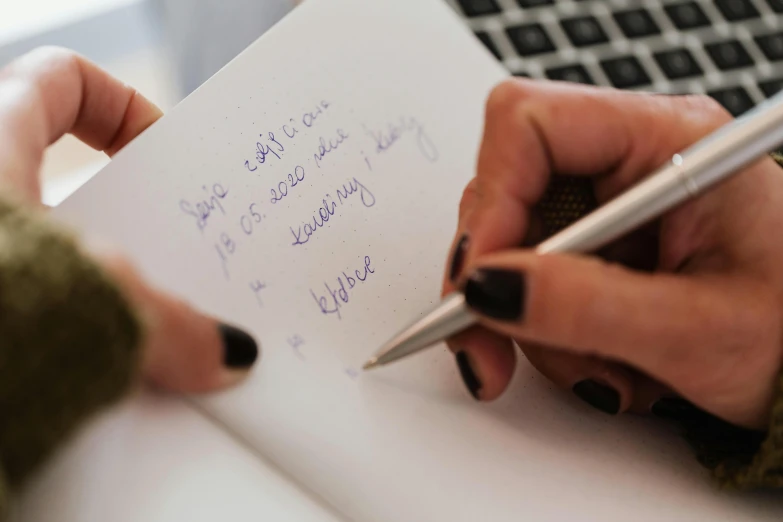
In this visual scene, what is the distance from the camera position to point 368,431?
0.23 m

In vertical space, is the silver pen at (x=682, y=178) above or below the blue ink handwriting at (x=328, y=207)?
below

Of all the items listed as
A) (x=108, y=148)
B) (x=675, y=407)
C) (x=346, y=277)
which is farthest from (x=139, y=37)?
(x=675, y=407)

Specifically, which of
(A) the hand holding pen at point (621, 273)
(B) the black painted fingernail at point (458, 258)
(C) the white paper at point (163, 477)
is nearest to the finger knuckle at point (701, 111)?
(A) the hand holding pen at point (621, 273)

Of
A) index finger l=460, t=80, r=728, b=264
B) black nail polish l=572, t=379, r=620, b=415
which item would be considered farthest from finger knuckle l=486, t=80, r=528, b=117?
black nail polish l=572, t=379, r=620, b=415

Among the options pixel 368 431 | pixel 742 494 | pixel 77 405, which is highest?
pixel 77 405

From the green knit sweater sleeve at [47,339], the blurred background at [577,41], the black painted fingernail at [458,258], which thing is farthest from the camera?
the blurred background at [577,41]

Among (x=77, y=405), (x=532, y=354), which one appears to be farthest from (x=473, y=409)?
(x=77, y=405)

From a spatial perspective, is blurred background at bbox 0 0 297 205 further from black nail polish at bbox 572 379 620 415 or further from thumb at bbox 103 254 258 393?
black nail polish at bbox 572 379 620 415

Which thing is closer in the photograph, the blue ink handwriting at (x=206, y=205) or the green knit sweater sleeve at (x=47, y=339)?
the green knit sweater sleeve at (x=47, y=339)

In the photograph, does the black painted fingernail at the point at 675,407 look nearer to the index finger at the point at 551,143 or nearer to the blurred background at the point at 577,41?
the index finger at the point at 551,143

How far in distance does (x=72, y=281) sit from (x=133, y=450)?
85mm

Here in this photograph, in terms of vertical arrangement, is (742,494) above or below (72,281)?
below

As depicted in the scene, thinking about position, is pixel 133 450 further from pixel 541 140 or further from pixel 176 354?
pixel 541 140

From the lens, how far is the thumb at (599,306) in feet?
0.66
